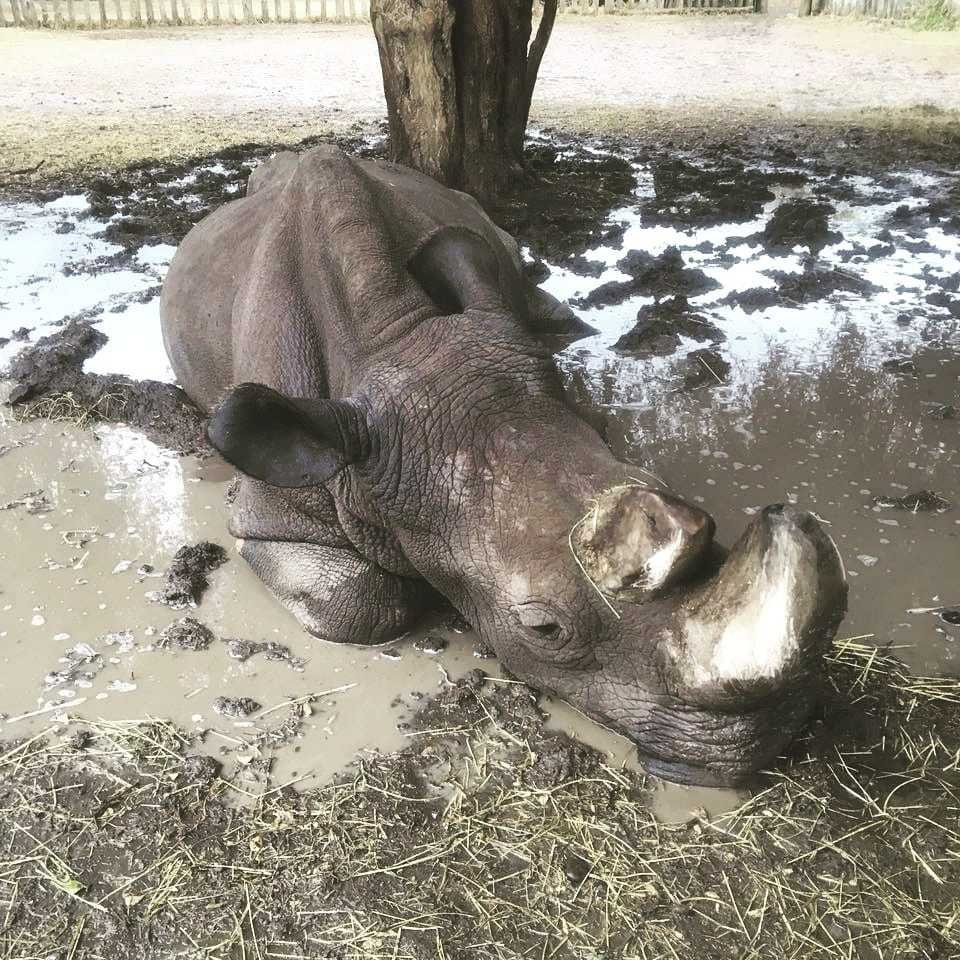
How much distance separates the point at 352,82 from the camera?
54.2 feet

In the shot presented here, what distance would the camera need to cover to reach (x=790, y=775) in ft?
12.0

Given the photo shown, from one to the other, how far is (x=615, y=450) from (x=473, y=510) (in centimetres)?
256

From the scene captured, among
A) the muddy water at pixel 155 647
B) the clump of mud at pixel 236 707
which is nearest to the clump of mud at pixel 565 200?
the muddy water at pixel 155 647

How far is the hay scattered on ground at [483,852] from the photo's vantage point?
3.19m

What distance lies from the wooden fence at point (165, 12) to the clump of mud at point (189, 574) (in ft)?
64.8

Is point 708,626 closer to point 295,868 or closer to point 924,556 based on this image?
point 295,868

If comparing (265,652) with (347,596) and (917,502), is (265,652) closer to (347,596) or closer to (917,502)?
(347,596)

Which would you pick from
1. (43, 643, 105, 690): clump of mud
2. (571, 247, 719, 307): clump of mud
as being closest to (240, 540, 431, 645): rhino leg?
(43, 643, 105, 690): clump of mud

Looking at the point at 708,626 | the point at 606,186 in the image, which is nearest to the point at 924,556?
the point at 708,626

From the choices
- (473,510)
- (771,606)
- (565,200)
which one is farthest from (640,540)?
(565,200)

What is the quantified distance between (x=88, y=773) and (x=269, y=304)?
87.3 inches

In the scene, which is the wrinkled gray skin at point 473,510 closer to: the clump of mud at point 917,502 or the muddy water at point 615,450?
the muddy water at point 615,450

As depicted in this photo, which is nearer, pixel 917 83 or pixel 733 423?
pixel 733 423

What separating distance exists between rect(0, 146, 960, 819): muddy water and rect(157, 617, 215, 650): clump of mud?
0.05 m
